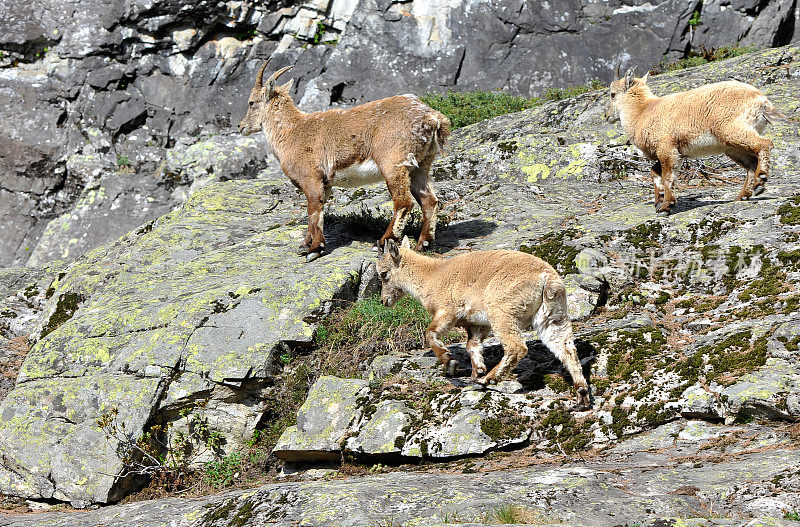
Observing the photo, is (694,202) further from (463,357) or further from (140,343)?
(140,343)

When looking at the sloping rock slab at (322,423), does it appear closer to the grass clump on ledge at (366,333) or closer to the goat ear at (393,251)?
the grass clump on ledge at (366,333)

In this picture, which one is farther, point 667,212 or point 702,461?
point 667,212

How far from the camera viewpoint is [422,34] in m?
18.9

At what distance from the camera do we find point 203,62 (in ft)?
64.3

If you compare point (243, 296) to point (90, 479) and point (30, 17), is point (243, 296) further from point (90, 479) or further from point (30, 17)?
point (30, 17)

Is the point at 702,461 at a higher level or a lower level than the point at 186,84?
lower

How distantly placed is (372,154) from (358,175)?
428 mm

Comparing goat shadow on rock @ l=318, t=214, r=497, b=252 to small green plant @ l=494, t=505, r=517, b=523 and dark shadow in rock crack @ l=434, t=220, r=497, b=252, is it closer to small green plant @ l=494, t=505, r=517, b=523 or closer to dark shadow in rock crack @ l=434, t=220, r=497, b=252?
dark shadow in rock crack @ l=434, t=220, r=497, b=252

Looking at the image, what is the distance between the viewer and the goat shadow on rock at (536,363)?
22.6 ft

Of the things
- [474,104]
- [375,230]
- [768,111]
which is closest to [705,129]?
[768,111]

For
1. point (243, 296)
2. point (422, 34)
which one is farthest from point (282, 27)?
point (243, 296)

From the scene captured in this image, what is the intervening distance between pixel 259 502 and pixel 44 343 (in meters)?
4.87

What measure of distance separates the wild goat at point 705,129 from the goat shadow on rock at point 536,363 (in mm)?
3565

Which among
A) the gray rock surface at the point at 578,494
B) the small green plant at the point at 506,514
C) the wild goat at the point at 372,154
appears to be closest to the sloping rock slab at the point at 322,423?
the gray rock surface at the point at 578,494
